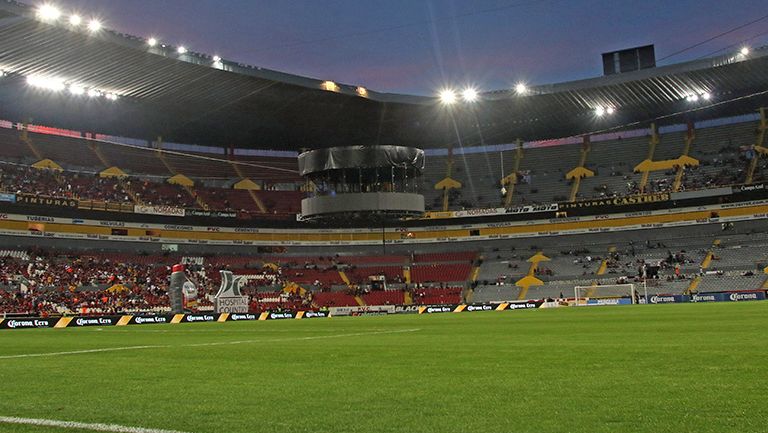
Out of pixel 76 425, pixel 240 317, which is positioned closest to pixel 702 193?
pixel 240 317

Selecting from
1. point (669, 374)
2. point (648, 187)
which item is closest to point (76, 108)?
point (648, 187)

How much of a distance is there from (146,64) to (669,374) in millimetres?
47259

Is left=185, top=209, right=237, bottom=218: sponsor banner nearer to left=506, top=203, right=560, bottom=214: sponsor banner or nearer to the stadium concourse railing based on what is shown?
the stadium concourse railing

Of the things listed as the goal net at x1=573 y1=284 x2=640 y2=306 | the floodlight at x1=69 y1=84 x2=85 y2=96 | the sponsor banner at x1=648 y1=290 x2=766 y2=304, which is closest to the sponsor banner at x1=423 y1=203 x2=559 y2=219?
the goal net at x1=573 y1=284 x2=640 y2=306

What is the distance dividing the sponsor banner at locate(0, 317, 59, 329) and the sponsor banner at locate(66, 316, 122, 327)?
859mm

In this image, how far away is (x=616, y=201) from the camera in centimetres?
6688

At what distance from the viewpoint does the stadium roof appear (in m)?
45.8

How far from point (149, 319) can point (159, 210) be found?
27678 mm

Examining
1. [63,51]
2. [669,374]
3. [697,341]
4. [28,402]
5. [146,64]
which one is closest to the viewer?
[28,402]

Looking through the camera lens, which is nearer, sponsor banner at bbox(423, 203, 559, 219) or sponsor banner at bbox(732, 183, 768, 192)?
sponsor banner at bbox(732, 183, 768, 192)

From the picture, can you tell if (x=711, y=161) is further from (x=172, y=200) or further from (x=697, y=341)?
(x=697, y=341)

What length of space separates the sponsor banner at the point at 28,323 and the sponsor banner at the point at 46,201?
23.6 metres

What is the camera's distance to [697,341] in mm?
11039

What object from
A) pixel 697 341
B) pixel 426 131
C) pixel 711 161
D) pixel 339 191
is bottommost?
pixel 697 341
